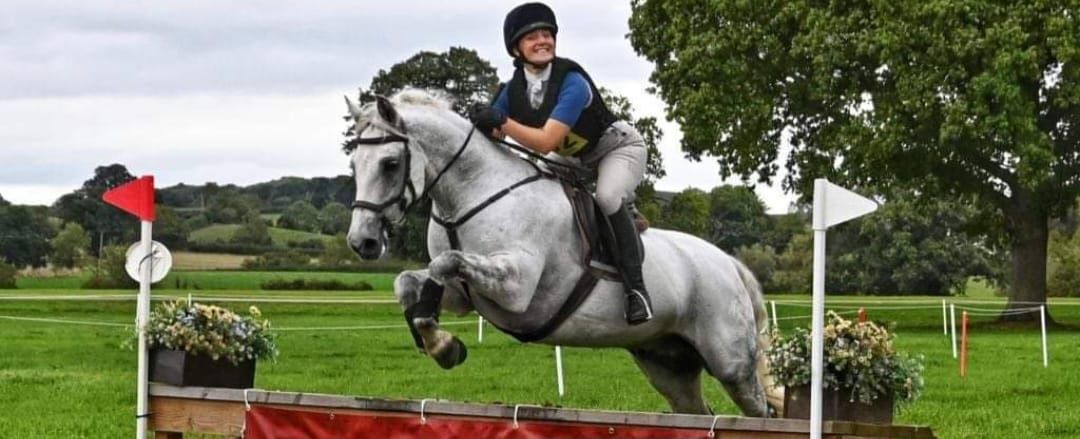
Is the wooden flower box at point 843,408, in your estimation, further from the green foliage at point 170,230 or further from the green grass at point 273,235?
the green grass at point 273,235

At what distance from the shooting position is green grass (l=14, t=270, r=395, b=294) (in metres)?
38.6

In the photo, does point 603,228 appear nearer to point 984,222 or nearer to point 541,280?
point 541,280

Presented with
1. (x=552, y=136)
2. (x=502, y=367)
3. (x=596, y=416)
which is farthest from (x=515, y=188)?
(x=502, y=367)

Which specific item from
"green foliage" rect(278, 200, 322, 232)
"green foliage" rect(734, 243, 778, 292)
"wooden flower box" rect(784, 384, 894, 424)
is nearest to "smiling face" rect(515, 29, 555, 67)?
"wooden flower box" rect(784, 384, 894, 424)

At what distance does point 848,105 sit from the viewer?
29.3 meters

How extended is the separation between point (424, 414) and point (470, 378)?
30.8 feet

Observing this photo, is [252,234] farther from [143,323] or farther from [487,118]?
[487,118]

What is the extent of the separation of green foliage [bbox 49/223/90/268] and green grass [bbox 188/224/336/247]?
3.33 m

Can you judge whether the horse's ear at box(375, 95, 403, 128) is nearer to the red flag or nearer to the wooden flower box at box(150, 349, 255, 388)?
the red flag

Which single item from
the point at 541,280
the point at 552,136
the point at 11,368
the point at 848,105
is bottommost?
the point at 11,368

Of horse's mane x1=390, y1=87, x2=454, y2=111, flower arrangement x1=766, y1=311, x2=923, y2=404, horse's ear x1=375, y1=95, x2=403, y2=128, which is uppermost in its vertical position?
horse's mane x1=390, y1=87, x2=454, y2=111

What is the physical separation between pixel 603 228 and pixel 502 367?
11.2 meters

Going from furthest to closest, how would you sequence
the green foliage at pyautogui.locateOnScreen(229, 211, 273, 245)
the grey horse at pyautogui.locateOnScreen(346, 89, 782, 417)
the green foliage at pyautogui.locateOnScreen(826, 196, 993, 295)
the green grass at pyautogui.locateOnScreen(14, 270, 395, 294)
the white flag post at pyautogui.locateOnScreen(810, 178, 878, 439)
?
the green foliage at pyautogui.locateOnScreen(826, 196, 993, 295)
the green foliage at pyautogui.locateOnScreen(229, 211, 273, 245)
the green grass at pyautogui.locateOnScreen(14, 270, 395, 294)
the white flag post at pyautogui.locateOnScreen(810, 178, 878, 439)
the grey horse at pyautogui.locateOnScreen(346, 89, 782, 417)

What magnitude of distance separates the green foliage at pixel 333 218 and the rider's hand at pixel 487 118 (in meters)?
37.5
